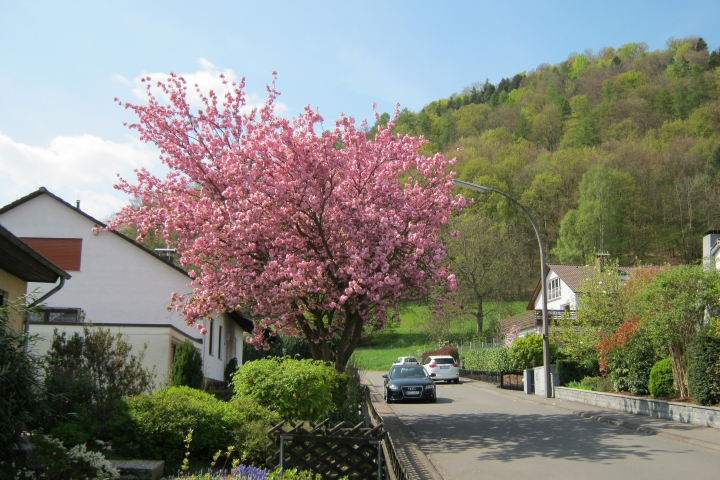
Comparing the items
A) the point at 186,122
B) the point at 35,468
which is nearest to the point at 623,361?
the point at 186,122

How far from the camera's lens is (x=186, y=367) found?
1888 cm

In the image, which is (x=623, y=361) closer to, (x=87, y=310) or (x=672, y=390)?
(x=672, y=390)

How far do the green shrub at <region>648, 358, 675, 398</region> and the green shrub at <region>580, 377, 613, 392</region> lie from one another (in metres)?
4.12

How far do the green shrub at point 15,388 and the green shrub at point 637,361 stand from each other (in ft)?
59.9

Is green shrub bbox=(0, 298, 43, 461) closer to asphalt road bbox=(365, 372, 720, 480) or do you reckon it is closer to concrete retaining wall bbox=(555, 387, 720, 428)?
asphalt road bbox=(365, 372, 720, 480)

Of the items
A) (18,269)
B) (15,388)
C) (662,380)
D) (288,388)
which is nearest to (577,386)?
(662,380)

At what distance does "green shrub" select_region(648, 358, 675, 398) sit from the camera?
19.0m

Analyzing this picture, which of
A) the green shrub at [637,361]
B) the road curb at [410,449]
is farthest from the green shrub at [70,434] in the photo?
the green shrub at [637,361]

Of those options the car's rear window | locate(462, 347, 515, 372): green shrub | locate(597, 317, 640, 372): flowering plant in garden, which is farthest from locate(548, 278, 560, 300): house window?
locate(597, 317, 640, 372): flowering plant in garden

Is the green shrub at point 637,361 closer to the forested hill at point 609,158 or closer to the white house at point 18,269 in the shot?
the white house at point 18,269

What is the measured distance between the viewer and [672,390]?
1909 cm

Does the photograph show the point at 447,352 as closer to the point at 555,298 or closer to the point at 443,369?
the point at 443,369

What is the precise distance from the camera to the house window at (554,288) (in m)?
59.2

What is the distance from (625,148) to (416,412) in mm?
55607
